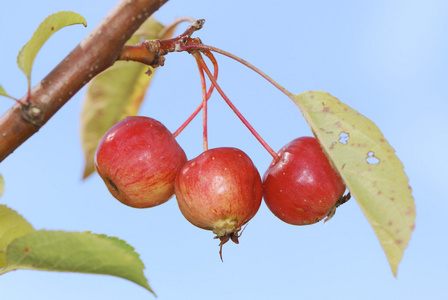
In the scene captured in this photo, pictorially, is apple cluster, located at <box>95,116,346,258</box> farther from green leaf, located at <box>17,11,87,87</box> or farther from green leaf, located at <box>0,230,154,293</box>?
green leaf, located at <box>0,230,154,293</box>

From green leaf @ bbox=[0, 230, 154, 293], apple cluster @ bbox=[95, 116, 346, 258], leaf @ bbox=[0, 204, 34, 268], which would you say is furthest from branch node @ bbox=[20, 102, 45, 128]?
apple cluster @ bbox=[95, 116, 346, 258]

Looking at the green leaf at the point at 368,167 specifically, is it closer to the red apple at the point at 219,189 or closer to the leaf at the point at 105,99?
the red apple at the point at 219,189

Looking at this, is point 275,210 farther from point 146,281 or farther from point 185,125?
point 146,281

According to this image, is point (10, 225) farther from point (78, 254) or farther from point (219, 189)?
point (219, 189)

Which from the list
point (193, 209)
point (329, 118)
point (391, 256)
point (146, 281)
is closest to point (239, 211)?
point (193, 209)

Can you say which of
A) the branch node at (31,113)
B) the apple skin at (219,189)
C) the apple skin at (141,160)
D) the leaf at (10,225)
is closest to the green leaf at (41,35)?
the branch node at (31,113)

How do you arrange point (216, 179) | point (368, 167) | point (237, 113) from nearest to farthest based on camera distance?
point (368, 167) → point (216, 179) → point (237, 113)

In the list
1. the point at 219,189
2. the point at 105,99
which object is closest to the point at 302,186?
the point at 219,189
